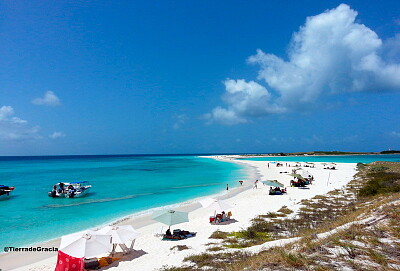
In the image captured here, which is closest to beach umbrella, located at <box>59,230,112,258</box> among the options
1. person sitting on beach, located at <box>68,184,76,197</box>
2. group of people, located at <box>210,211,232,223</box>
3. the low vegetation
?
the low vegetation

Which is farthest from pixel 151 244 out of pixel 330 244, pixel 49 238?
pixel 330 244

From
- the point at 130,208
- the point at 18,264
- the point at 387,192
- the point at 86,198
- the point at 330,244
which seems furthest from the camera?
the point at 86,198

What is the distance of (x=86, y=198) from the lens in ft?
98.8

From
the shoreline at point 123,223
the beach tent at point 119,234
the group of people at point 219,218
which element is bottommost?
the shoreline at point 123,223

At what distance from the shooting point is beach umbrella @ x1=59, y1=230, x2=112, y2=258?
10.2 metres

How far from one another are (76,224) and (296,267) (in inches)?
692

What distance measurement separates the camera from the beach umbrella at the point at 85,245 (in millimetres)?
10211

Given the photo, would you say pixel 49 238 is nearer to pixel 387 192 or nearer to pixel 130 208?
pixel 130 208

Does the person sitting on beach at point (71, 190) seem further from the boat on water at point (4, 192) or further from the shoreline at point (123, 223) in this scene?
the shoreline at point (123, 223)

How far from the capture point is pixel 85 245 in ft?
34.3

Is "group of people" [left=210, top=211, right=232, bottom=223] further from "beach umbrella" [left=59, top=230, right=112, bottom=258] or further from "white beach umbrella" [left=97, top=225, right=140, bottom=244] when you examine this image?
"beach umbrella" [left=59, top=230, right=112, bottom=258]

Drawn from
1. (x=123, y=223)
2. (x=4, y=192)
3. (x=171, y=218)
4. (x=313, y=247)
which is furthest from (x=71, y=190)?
(x=313, y=247)

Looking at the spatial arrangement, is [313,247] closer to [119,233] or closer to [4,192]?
[119,233]

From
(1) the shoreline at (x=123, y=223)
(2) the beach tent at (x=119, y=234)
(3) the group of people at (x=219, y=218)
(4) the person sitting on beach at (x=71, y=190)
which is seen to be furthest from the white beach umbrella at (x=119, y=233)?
(4) the person sitting on beach at (x=71, y=190)
